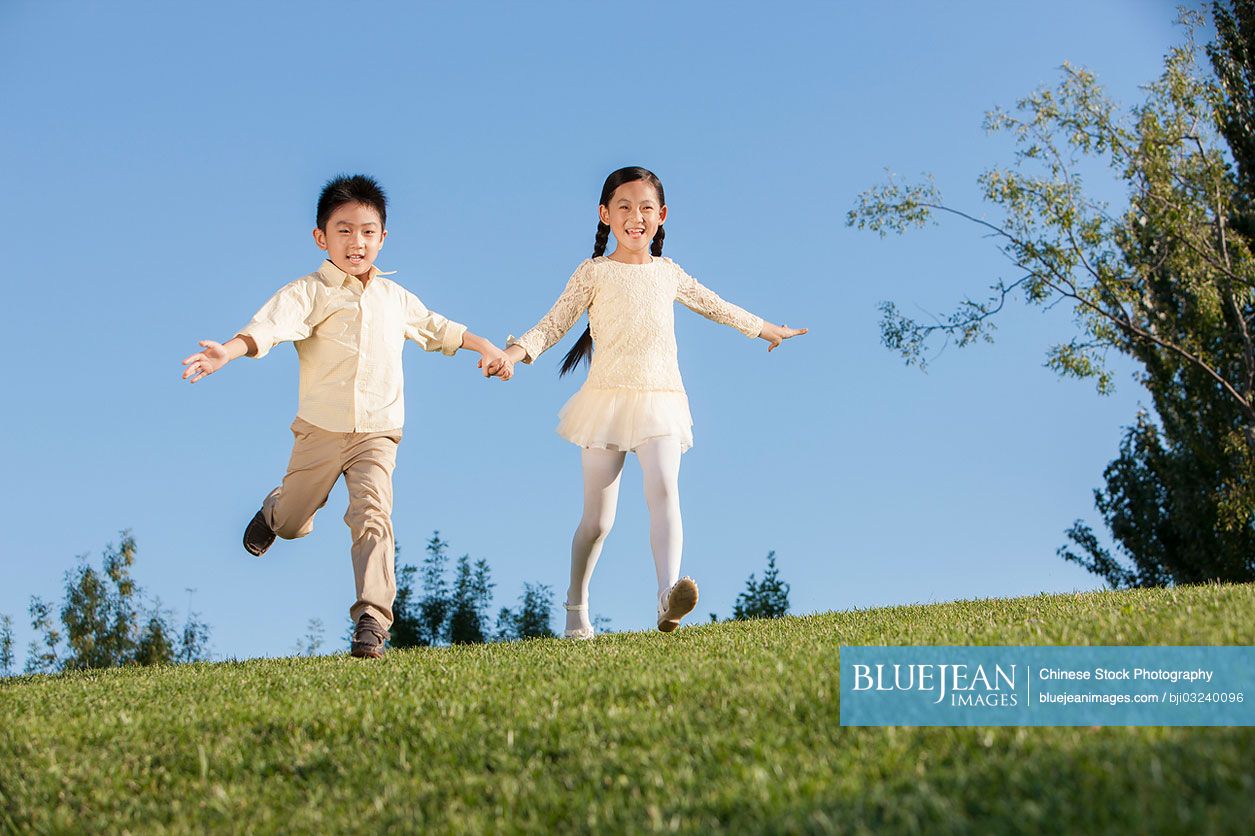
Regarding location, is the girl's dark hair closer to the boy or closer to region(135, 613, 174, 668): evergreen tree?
the boy

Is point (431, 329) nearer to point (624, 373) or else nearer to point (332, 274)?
point (332, 274)

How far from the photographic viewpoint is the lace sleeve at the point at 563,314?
26.7 feet

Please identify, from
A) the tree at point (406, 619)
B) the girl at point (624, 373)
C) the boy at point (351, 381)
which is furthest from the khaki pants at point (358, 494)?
the tree at point (406, 619)

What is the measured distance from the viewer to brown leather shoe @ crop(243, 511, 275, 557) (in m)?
8.02

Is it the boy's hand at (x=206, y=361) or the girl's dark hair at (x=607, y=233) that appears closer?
the boy's hand at (x=206, y=361)

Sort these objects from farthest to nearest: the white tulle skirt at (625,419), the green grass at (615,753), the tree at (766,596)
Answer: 1. the tree at (766,596)
2. the white tulle skirt at (625,419)
3. the green grass at (615,753)

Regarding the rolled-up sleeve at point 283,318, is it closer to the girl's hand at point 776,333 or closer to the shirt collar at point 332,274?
the shirt collar at point 332,274

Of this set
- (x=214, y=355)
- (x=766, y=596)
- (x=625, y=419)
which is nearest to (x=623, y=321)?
(x=625, y=419)

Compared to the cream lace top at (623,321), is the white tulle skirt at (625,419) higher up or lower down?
lower down

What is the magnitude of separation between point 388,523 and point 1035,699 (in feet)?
15.0

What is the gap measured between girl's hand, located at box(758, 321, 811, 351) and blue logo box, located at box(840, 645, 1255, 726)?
3687 mm

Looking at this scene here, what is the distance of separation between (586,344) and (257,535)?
8.89 feet

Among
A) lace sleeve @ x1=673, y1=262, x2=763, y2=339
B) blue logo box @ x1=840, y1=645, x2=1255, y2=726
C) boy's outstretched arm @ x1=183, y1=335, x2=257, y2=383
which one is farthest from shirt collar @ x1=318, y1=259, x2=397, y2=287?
blue logo box @ x1=840, y1=645, x2=1255, y2=726

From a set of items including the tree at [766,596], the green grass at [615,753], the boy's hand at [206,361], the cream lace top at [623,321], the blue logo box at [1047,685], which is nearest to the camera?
the green grass at [615,753]
